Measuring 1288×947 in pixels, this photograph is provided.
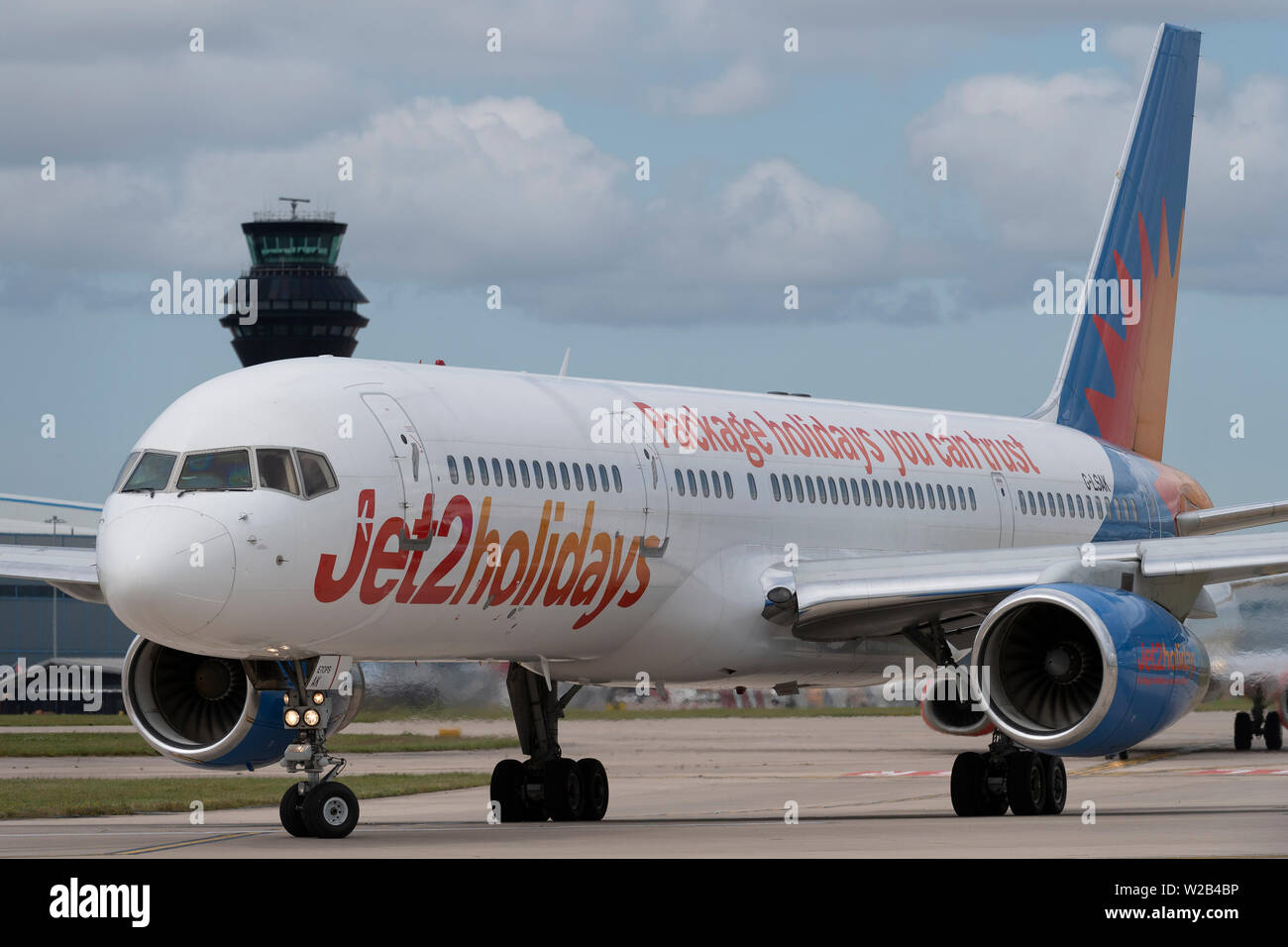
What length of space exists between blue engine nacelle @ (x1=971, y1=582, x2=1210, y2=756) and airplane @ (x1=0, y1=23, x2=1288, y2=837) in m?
0.03

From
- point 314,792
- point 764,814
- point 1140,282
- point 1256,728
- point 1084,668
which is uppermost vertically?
point 1140,282

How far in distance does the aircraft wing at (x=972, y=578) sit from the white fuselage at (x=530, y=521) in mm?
463

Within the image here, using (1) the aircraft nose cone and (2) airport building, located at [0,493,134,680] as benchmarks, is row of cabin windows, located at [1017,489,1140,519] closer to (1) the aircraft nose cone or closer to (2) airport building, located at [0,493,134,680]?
(1) the aircraft nose cone

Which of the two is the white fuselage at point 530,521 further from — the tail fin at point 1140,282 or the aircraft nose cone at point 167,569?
the tail fin at point 1140,282

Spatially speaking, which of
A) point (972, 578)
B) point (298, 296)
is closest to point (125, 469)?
point (972, 578)

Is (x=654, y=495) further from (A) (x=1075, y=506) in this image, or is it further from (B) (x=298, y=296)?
(B) (x=298, y=296)

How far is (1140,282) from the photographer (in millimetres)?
33750

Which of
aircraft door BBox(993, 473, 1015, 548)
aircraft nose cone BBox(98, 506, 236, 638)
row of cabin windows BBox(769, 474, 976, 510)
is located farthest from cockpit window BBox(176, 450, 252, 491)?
aircraft door BBox(993, 473, 1015, 548)

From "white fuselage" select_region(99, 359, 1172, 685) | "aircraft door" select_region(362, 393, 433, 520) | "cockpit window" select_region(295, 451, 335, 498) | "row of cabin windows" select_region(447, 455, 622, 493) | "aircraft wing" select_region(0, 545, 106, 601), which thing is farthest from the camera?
"aircraft wing" select_region(0, 545, 106, 601)

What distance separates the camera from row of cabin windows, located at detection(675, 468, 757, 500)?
23.0m

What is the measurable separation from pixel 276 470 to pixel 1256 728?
3064 centimetres
